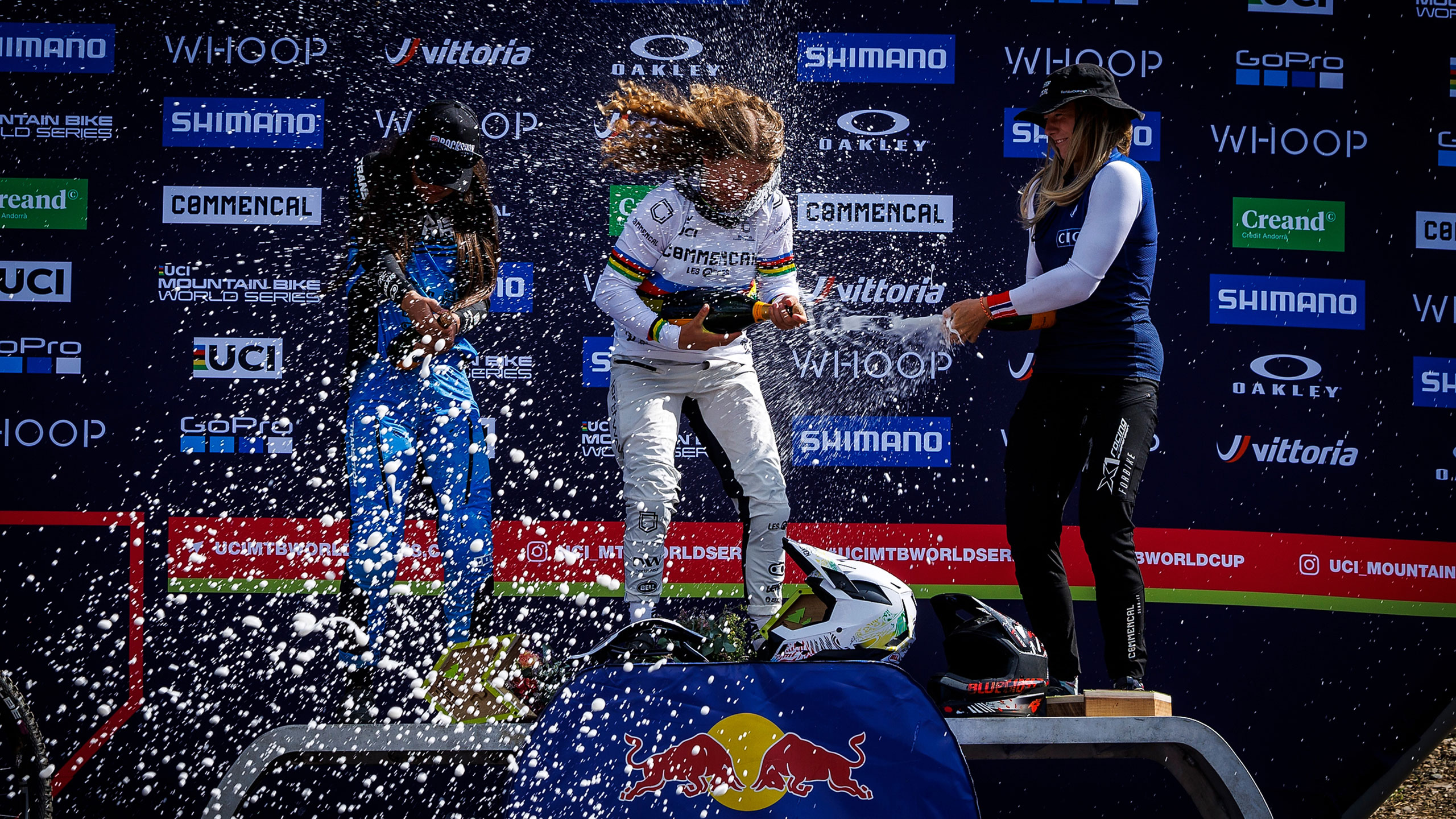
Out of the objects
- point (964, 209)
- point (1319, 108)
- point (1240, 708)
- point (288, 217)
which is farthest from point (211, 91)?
point (1240, 708)

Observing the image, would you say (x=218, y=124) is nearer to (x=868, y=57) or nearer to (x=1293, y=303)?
(x=868, y=57)

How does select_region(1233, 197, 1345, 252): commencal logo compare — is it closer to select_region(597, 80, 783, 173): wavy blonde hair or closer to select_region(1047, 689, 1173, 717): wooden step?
select_region(597, 80, 783, 173): wavy blonde hair

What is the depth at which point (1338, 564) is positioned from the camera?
169 inches

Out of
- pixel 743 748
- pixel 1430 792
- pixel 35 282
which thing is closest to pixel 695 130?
pixel 743 748

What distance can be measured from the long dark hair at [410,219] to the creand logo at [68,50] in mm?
1520

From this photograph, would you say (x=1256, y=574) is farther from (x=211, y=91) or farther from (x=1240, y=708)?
(x=211, y=91)

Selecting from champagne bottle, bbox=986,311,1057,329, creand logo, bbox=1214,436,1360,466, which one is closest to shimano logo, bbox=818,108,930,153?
champagne bottle, bbox=986,311,1057,329

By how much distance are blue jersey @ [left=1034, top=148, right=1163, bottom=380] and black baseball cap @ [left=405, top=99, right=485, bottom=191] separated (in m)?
1.90

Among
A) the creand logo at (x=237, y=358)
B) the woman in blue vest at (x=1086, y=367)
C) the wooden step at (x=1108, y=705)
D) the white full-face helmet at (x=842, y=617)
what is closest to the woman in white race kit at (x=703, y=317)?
the white full-face helmet at (x=842, y=617)

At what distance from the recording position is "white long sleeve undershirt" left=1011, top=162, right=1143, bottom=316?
290cm

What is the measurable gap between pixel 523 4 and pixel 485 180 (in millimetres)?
1085

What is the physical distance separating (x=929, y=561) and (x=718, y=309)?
160cm

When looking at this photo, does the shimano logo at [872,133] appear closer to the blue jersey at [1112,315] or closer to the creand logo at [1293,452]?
the blue jersey at [1112,315]

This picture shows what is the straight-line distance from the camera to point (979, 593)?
4.27m
